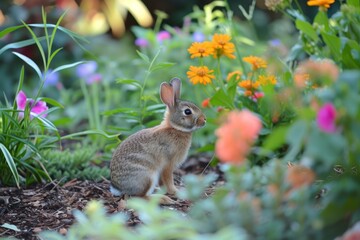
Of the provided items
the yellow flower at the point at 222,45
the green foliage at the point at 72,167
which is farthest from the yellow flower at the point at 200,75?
the green foliage at the point at 72,167

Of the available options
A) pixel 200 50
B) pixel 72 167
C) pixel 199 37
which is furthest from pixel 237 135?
pixel 199 37

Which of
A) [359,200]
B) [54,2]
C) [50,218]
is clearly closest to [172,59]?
[54,2]

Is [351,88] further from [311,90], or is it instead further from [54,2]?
[54,2]

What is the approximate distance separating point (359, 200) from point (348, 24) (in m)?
2.51

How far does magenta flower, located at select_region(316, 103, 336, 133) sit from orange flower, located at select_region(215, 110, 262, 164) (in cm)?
23

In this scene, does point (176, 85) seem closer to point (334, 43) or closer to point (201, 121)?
point (201, 121)

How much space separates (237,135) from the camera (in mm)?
2555

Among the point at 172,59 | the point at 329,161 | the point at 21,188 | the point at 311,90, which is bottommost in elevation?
the point at 172,59

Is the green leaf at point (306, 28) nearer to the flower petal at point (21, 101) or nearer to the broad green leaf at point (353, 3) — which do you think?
the broad green leaf at point (353, 3)

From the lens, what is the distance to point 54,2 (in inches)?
366

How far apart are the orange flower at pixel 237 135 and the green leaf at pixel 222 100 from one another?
2.50m

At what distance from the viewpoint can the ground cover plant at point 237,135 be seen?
2.58m

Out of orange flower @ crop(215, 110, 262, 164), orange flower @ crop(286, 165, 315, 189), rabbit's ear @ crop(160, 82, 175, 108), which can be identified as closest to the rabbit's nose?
rabbit's ear @ crop(160, 82, 175, 108)

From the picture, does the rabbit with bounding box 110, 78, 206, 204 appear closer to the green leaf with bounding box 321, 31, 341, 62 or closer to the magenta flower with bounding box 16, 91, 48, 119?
the magenta flower with bounding box 16, 91, 48, 119
